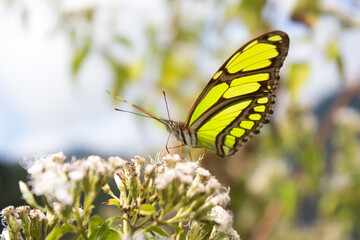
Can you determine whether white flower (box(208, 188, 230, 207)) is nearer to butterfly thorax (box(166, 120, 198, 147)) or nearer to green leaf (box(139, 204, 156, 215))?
green leaf (box(139, 204, 156, 215))

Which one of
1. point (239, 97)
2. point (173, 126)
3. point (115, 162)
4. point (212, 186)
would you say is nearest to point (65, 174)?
point (115, 162)

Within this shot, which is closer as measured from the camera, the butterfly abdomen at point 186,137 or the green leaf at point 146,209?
the green leaf at point 146,209

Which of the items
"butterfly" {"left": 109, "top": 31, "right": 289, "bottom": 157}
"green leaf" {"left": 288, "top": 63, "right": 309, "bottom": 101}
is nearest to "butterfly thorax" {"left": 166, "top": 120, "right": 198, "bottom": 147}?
"butterfly" {"left": 109, "top": 31, "right": 289, "bottom": 157}

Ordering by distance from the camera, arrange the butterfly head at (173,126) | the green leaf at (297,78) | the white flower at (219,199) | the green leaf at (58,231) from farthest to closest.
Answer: the green leaf at (297,78), the butterfly head at (173,126), the white flower at (219,199), the green leaf at (58,231)

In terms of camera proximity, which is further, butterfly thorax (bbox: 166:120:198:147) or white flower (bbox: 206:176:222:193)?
butterfly thorax (bbox: 166:120:198:147)

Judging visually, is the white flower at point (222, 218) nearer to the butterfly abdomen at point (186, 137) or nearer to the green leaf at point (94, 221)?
the green leaf at point (94, 221)

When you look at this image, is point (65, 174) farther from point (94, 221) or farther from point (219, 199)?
point (219, 199)

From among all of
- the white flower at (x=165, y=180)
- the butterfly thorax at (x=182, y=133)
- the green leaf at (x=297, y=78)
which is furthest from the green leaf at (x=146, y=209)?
the green leaf at (x=297, y=78)
